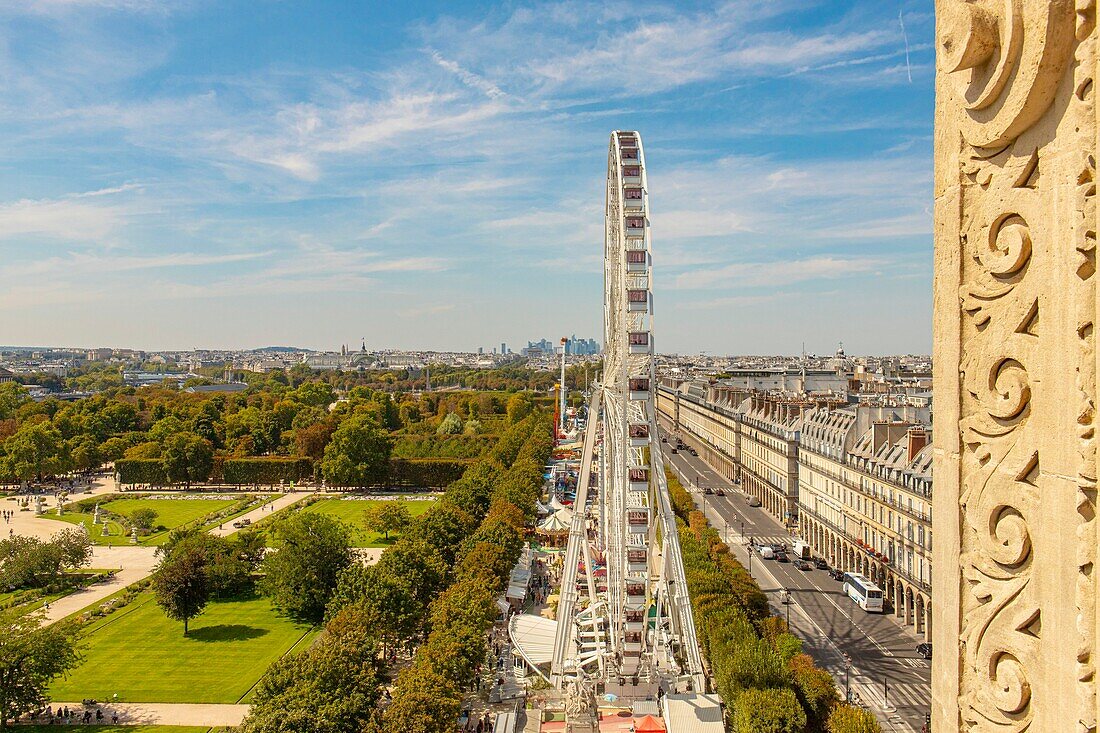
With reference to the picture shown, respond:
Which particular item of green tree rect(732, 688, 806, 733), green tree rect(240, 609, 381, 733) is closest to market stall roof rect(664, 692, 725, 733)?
green tree rect(732, 688, 806, 733)

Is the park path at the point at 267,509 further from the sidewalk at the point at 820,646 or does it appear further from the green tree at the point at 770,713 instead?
the green tree at the point at 770,713

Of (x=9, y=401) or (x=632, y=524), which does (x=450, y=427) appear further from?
(x=632, y=524)

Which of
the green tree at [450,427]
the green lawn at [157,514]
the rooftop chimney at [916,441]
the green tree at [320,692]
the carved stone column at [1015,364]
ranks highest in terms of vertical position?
the carved stone column at [1015,364]

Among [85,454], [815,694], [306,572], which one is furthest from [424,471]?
[815,694]

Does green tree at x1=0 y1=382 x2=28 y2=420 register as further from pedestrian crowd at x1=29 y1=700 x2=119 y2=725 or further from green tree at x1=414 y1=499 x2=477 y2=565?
pedestrian crowd at x1=29 y1=700 x2=119 y2=725

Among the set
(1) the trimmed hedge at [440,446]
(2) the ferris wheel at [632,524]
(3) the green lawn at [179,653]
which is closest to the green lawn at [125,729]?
(3) the green lawn at [179,653]

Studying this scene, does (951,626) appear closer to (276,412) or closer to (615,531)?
(615,531)
